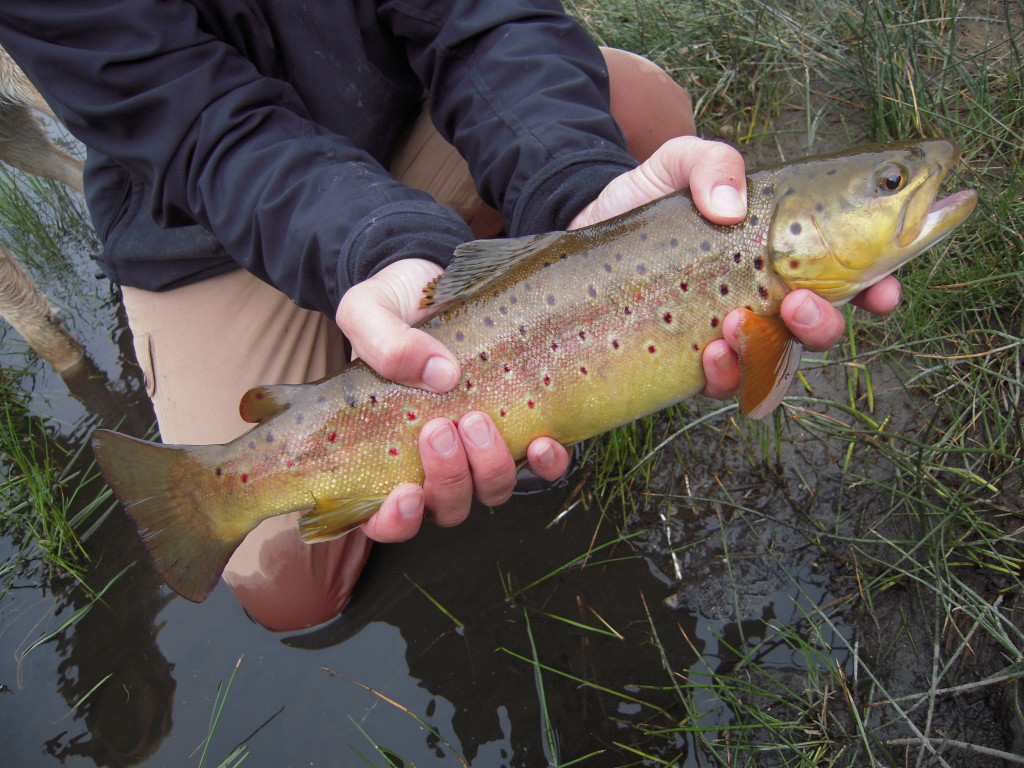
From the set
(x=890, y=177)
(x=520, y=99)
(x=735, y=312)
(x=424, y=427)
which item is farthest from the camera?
(x=520, y=99)

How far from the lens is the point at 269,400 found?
7.11ft

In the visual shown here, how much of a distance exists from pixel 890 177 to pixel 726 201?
44 centimetres

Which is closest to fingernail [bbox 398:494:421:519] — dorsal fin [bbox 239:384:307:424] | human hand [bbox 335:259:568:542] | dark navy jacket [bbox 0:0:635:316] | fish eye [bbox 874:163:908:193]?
human hand [bbox 335:259:568:542]

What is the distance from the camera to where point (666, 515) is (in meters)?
3.03

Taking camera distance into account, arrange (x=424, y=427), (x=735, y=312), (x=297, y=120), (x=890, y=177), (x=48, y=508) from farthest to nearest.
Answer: (x=48, y=508) → (x=297, y=120) → (x=424, y=427) → (x=735, y=312) → (x=890, y=177)

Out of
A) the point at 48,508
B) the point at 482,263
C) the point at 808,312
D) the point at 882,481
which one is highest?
the point at 482,263

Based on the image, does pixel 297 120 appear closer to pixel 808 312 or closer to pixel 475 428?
pixel 475 428

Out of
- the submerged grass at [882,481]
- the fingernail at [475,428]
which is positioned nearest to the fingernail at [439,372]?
the fingernail at [475,428]

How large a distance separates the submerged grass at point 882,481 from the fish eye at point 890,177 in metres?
0.87

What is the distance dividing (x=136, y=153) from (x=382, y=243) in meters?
1.10

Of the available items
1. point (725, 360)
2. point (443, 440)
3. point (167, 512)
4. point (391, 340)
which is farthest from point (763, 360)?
point (167, 512)

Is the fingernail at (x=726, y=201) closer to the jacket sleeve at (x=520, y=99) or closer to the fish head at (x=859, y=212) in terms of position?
the fish head at (x=859, y=212)

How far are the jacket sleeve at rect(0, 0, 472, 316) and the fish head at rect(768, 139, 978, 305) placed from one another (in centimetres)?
111

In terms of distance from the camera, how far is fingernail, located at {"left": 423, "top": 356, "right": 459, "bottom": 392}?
202 centimetres
